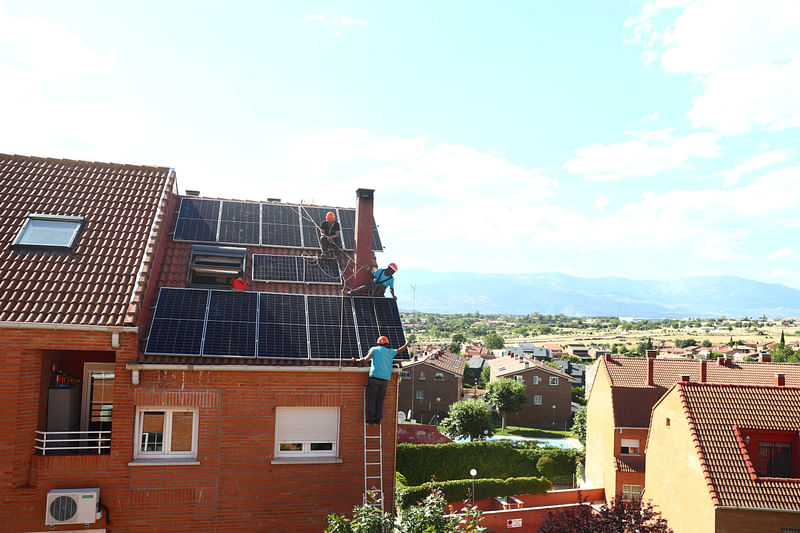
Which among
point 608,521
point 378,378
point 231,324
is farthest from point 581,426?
point 231,324

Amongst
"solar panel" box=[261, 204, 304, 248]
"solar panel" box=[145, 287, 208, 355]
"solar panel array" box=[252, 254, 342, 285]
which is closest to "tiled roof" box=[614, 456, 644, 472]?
"solar panel array" box=[252, 254, 342, 285]

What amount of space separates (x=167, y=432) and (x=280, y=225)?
7619 mm

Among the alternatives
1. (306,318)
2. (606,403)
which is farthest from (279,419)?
(606,403)

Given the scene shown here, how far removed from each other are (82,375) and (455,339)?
460ft

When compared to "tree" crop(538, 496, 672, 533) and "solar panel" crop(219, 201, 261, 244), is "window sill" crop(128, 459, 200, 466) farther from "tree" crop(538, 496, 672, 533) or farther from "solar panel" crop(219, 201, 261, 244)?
"tree" crop(538, 496, 672, 533)

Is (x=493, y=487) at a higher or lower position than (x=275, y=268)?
lower

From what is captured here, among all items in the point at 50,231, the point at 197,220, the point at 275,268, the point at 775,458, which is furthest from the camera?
the point at 775,458

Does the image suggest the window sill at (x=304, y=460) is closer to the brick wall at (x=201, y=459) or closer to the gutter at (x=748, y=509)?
the brick wall at (x=201, y=459)

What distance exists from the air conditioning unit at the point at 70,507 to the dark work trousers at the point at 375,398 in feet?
20.3

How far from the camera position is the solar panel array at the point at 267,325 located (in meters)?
12.8

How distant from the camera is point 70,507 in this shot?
1127cm

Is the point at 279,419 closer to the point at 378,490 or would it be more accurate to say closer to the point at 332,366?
the point at 332,366

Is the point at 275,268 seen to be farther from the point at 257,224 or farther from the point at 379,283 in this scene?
the point at 379,283

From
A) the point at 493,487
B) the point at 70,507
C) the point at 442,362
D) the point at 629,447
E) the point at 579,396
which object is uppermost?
the point at 70,507
